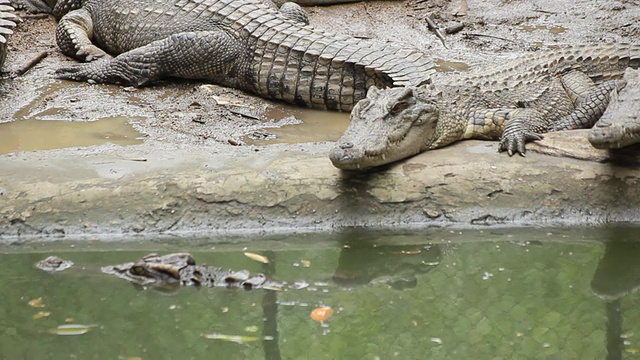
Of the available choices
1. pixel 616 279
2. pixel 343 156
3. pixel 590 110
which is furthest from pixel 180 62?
pixel 616 279

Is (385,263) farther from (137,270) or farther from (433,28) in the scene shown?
(433,28)

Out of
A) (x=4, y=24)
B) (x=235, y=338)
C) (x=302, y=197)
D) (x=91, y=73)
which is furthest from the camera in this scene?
(x=91, y=73)

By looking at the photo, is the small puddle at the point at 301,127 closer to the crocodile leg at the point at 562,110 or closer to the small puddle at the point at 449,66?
the small puddle at the point at 449,66

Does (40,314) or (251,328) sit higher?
(251,328)

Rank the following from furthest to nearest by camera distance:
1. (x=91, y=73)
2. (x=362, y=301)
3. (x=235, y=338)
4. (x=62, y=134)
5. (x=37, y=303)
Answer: (x=91, y=73), (x=62, y=134), (x=362, y=301), (x=37, y=303), (x=235, y=338)

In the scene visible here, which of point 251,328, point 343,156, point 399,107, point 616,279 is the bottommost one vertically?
point 251,328

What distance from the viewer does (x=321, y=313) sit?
12.4ft

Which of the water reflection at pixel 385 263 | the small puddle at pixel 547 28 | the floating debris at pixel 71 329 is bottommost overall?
the floating debris at pixel 71 329

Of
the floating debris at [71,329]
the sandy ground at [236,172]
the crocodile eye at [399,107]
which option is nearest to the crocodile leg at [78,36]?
the sandy ground at [236,172]

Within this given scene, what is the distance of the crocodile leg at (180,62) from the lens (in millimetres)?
7203

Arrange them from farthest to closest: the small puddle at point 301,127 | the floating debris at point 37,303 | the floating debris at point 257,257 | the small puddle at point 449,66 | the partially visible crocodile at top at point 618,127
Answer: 1. the small puddle at point 449,66
2. the small puddle at point 301,127
3. the partially visible crocodile at top at point 618,127
4. the floating debris at point 257,257
5. the floating debris at point 37,303

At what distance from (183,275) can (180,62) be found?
3477 millimetres

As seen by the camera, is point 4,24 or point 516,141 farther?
point 4,24

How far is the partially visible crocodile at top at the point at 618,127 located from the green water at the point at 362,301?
47cm
